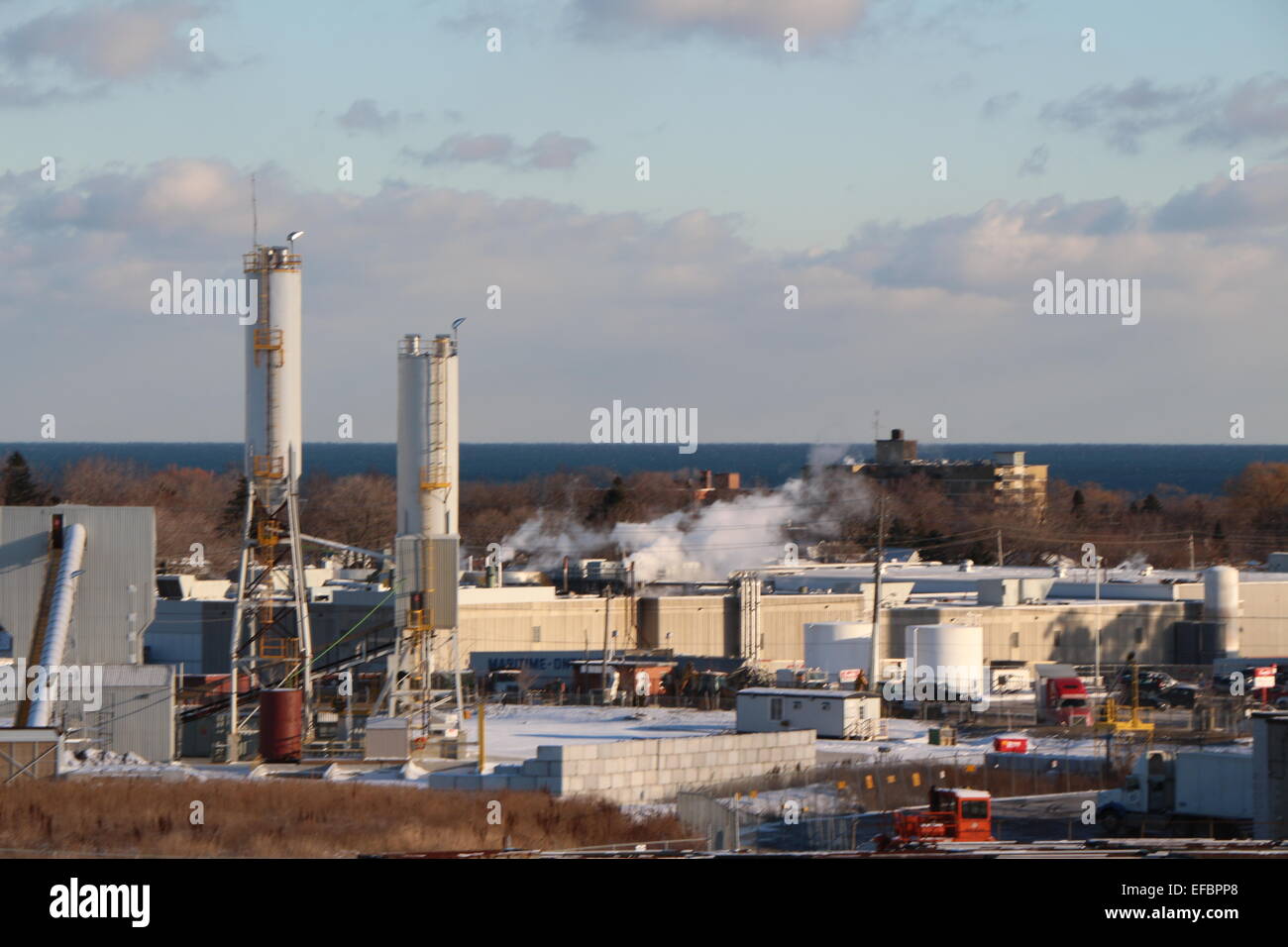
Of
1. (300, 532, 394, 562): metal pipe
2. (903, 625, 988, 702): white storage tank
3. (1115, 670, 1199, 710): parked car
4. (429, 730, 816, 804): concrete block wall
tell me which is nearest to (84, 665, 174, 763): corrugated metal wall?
(300, 532, 394, 562): metal pipe

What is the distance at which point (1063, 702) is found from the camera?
1682 inches

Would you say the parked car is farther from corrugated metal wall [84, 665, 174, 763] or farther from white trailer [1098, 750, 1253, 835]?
corrugated metal wall [84, 665, 174, 763]

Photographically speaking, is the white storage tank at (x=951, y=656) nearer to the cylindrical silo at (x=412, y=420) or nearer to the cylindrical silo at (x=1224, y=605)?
the cylindrical silo at (x=1224, y=605)

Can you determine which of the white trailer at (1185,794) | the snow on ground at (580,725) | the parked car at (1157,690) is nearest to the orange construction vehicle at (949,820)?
the white trailer at (1185,794)

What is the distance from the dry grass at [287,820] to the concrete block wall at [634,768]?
3.04 feet

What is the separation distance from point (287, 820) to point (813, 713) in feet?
54.2

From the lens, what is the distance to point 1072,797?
32219 mm

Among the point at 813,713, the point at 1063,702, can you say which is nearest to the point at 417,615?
the point at 813,713

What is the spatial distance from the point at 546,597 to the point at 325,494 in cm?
6331

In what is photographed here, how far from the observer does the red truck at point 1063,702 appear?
138 ft

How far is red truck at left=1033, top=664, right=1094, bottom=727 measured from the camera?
4219cm

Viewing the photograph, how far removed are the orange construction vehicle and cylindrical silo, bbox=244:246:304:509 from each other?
16.3m

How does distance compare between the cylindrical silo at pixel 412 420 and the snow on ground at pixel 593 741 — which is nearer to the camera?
the snow on ground at pixel 593 741

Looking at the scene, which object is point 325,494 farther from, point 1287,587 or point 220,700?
point 220,700
